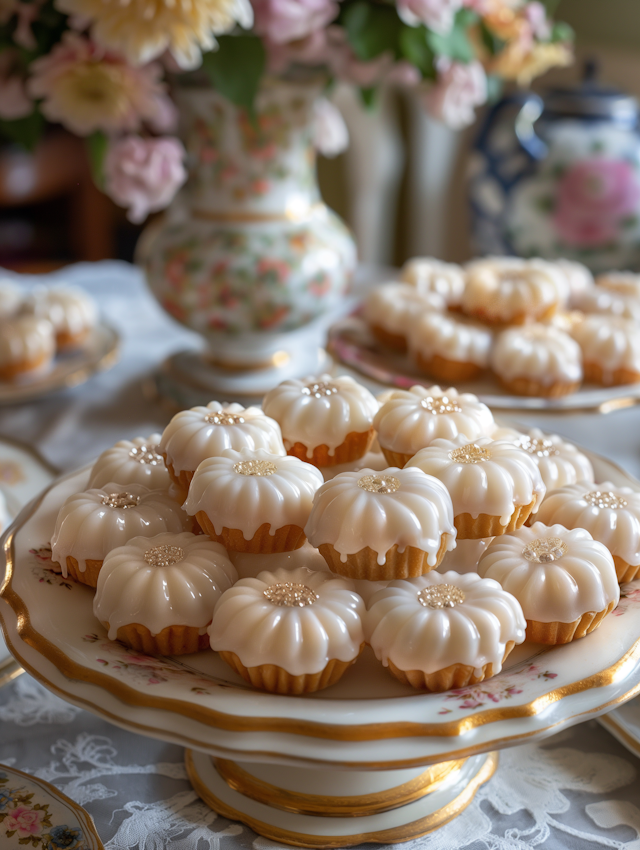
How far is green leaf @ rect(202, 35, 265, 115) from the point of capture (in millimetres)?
784

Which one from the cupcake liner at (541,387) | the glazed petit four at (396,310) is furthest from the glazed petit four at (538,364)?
the glazed petit four at (396,310)

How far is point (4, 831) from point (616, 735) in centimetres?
37

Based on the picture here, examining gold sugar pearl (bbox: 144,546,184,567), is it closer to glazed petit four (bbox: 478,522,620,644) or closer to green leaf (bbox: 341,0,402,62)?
glazed petit four (bbox: 478,522,620,644)

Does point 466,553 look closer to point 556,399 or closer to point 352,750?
point 352,750

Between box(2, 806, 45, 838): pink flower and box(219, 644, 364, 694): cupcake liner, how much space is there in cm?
14

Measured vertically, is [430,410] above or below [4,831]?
above

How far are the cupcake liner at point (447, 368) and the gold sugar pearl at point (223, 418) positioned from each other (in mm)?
367

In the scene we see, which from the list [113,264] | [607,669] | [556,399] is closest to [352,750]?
[607,669]

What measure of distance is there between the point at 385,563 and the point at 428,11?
0.55 m

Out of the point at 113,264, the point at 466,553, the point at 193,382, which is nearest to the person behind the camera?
the point at 466,553

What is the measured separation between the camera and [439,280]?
1.01m

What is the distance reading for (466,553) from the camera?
19.7 inches

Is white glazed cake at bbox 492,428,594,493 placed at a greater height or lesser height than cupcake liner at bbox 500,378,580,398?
greater

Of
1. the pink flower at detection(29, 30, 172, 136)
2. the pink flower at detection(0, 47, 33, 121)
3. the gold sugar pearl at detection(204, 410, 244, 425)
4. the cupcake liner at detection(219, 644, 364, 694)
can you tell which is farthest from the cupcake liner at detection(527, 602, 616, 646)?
the pink flower at detection(0, 47, 33, 121)
